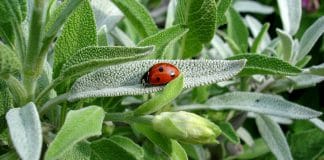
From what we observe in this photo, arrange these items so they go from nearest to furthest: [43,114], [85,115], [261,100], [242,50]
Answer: [85,115]
[43,114]
[261,100]
[242,50]

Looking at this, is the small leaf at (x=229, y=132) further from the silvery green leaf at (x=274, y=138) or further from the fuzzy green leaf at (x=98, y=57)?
the fuzzy green leaf at (x=98, y=57)

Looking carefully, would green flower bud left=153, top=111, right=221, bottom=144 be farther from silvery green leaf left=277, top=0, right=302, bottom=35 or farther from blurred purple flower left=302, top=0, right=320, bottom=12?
blurred purple flower left=302, top=0, right=320, bottom=12

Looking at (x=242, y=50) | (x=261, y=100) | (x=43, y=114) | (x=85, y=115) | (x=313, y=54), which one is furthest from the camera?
(x=313, y=54)

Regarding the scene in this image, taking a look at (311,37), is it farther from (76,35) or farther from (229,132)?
(76,35)

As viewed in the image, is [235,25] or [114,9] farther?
[235,25]

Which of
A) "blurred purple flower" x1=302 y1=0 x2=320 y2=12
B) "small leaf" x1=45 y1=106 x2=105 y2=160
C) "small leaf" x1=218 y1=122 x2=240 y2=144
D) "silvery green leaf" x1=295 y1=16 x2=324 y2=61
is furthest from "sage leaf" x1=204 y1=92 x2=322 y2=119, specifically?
"blurred purple flower" x1=302 y1=0 x2=320 y2=12

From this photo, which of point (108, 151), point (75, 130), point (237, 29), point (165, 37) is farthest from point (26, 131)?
point (237, 29)

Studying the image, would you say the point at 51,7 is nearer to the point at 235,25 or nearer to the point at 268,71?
the point at 268,71

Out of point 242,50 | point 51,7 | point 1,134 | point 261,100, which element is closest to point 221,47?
point 242,50
